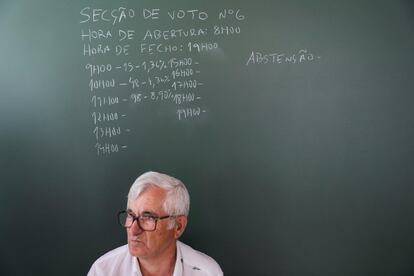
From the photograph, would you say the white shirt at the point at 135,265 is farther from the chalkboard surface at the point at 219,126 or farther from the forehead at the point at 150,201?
the chalkboard surface at the point at 219,126

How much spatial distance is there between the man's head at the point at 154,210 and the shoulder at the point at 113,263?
0.13 metres

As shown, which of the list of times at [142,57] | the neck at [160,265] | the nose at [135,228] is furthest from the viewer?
the list of times at [142,57]

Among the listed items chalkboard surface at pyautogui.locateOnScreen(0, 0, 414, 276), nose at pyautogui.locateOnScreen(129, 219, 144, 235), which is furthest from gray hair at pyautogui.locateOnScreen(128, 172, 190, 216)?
chalkboard surface at pyautogui.locateOnScreen(0, 0, 414, 276)

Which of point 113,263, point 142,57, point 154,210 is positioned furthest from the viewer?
point 142,57

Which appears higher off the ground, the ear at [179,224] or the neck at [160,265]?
the ear at [179,224]

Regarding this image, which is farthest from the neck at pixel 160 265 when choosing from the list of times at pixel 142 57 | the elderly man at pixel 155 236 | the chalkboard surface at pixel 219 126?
the list of times at pixel 142 57

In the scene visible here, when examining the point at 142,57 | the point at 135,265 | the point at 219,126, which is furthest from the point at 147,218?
the point at 142,57

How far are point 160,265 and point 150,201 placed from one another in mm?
338

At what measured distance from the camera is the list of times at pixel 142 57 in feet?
6.45

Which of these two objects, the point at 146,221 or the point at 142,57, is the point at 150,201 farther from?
the point at 142,57

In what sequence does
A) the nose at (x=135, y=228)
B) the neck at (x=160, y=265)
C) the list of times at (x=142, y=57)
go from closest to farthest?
the nose at (x=135, y=228), the neck at (x=160, y=265), the list of times at (x=142, y=57)

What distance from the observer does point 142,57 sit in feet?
6.49

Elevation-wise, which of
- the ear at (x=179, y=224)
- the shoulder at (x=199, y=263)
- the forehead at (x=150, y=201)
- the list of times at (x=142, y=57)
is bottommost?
the shoulder at (x=199, y=263)

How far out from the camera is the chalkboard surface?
1.97m
